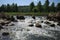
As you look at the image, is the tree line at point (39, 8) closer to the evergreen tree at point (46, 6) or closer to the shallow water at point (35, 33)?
the evergreen tree at point (46, 6)

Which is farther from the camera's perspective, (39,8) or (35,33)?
(39,8)

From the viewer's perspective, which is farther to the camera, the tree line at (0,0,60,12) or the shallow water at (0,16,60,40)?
the tree line at (0,0,60,12)

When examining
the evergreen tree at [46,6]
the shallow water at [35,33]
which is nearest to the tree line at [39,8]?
the evergreen tree at [46,6]

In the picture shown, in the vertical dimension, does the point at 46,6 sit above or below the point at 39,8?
above

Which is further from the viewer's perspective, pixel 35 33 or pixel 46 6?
pixel 46 6

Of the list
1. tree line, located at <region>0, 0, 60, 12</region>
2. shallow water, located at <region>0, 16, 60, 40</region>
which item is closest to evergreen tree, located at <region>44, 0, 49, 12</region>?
tree line, located at <region>0, 0, 60, 12</region>

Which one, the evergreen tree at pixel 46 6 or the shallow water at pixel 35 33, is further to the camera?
the evergreen tree at pixel 46 6

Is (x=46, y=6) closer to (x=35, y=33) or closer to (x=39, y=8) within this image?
(x=39, y=8)

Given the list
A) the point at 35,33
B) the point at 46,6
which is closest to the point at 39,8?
the point at 46,6

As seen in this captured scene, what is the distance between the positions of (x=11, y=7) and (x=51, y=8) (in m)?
36.6

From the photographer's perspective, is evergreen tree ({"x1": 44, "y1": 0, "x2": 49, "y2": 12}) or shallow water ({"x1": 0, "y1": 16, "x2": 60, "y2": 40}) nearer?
shallow water ({"x1": 0, "y1": 16, "x2": 60, "y2": 40})

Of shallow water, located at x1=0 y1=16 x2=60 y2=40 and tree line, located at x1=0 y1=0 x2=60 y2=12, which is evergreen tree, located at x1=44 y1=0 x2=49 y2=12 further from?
shallow water, located at x1=0 y1=16 x2=60 y2=40

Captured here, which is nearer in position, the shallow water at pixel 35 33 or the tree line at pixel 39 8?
the shallow water at pixel 35 33

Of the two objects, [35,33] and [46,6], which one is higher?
[46,6]
